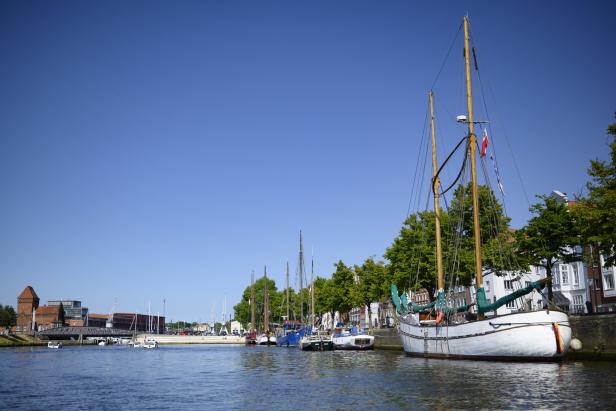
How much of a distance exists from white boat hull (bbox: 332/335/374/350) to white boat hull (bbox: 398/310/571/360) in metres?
35.7

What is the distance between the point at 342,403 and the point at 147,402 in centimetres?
972

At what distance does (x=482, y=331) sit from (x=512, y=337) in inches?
106

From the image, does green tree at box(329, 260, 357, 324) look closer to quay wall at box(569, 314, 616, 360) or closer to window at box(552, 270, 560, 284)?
window at box(552, 270, 560, 284)

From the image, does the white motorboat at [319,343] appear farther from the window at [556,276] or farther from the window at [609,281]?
the window at [609,281]

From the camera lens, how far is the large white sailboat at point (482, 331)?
38500mm

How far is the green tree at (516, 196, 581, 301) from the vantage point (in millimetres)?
58656

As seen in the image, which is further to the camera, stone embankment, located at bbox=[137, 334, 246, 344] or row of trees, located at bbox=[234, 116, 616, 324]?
stone embankment, located at bbox=[137, 334, 246, 344]

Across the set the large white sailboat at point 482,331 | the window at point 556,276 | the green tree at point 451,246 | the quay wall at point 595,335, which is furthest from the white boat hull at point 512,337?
the window at point 556,276

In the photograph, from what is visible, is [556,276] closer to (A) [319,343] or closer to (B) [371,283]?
(B) [371,283]

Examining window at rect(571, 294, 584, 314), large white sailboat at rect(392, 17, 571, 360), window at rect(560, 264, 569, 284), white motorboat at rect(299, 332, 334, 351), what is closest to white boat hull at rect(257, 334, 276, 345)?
white motorboat at rect(299, 332, 334, 351)

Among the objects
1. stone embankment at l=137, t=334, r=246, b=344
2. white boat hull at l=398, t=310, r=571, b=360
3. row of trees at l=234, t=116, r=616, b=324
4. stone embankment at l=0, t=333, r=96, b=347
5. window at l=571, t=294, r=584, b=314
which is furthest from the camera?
stone embankment at l=137, t=334, r=246, b=344

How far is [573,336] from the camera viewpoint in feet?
141

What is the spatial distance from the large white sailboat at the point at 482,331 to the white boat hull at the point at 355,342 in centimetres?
2574

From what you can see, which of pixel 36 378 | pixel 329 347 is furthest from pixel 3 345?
pixel 36 378
